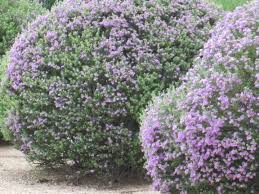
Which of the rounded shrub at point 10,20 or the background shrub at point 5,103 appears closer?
the background shrub at point 5,103

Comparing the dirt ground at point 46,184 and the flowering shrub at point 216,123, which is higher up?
the flowering shrub at point 216,123

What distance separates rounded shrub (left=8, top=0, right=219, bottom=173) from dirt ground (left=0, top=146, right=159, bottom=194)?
22 cm

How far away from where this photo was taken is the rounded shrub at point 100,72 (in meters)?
6.45

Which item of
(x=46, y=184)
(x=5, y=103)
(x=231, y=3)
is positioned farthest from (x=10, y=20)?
(x=46, y=184)

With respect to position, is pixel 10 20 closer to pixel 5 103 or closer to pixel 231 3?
pixel 5 103

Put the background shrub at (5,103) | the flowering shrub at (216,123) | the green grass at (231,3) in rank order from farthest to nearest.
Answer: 1. the green grass at (231,3)
2. the background shrub at (5,103)
3. the flowering shrub at (216,123)

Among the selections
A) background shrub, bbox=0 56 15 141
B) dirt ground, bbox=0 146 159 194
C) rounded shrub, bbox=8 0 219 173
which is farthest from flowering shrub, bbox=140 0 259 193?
background shrub, bbox=0 56 15 141

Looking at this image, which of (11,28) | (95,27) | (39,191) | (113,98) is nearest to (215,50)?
(113,98)

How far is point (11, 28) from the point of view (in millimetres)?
10961

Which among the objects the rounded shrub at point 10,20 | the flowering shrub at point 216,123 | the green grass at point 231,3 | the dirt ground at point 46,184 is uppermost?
the green grass at point 231,3

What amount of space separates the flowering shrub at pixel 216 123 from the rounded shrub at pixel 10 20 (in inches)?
255

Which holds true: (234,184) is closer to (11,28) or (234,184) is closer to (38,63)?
(38,63)

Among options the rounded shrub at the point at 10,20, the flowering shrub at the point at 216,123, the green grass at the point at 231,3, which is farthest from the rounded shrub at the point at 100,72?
the green grass at the point at 231,3

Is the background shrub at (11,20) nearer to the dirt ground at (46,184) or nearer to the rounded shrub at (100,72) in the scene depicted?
the dirt ground at (46,184)
